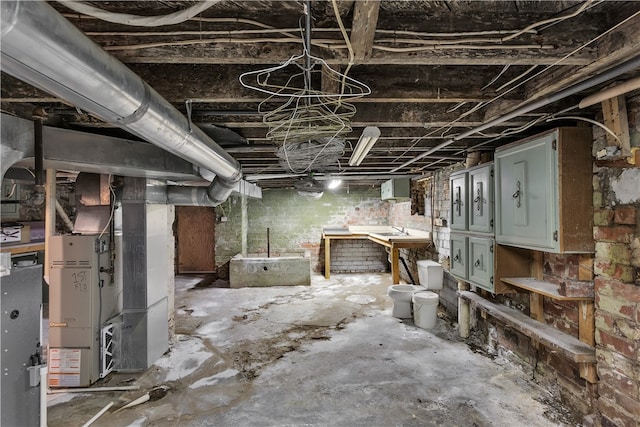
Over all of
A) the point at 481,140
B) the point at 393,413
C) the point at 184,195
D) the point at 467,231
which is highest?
the point at 481,140

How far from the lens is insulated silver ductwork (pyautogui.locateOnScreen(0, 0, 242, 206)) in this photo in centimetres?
79

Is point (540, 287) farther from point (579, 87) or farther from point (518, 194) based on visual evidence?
point (579, 87)

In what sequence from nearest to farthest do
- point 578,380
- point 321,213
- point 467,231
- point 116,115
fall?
1. point 116,115
2. point 578,380
3. point 467,231
4. point 321,213

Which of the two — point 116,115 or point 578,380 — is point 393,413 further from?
point 116,115

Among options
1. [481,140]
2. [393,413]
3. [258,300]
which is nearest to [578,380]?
[393,413]

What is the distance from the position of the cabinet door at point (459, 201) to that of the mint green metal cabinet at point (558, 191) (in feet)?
3.04

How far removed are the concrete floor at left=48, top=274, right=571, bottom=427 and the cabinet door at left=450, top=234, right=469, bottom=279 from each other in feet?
2.58

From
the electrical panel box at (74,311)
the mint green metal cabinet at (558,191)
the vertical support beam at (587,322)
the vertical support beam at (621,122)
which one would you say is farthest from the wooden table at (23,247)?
the vertical support beam at (621,122)

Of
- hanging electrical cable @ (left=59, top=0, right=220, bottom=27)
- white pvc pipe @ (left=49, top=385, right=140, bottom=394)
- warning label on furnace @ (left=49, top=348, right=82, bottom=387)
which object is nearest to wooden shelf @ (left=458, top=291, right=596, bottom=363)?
hanging electrical cable @ (left=59, top=0, right=220, bottom=27)

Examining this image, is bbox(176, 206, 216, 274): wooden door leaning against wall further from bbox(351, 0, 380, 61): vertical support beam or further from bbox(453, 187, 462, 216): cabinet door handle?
bbox(351, 0, 380, 61): vertical support beam

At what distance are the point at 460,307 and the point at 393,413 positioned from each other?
1.84m

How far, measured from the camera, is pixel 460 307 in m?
3.71

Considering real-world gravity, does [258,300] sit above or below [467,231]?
below

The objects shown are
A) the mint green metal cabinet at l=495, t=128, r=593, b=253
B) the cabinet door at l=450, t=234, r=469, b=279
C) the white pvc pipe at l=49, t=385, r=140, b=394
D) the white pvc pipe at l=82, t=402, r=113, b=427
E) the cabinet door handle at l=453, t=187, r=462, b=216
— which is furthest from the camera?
the cabinet door handle at l=453, t=187, r=462, b=216
